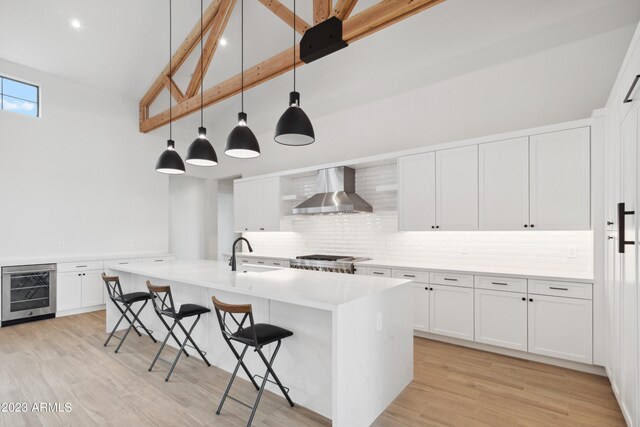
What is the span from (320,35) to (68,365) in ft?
14.2

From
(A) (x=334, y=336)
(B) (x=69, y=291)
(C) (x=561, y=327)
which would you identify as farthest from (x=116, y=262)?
(C) (x=561, y=327)

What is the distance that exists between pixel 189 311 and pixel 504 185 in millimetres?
3558

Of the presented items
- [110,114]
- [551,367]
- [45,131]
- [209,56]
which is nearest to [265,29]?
[209,56]

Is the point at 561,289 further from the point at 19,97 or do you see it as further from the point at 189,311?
the point at 19,97

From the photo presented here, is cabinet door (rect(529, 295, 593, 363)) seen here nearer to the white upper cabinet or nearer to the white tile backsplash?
the white tile backsplash

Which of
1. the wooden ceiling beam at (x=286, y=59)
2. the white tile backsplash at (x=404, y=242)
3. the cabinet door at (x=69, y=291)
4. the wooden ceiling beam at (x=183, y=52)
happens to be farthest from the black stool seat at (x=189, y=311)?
the wooden ceiling beam at (x=183, y=52)

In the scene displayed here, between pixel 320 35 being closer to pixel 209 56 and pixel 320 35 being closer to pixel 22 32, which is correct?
pixel 209 56

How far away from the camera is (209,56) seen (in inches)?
212

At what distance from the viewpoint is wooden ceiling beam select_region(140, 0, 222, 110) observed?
5184 mm

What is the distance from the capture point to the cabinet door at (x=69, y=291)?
205 inches

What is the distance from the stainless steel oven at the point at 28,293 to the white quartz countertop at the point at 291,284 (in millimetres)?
2596

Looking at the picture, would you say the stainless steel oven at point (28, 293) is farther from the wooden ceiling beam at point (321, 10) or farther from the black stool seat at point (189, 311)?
the wooden ceiling beam at point (321, 10)

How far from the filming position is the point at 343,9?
3537 millimetres

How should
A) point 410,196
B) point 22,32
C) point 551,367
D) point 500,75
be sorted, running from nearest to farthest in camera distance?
point 551,367
point 500,75
point 410,196
point 22,32
